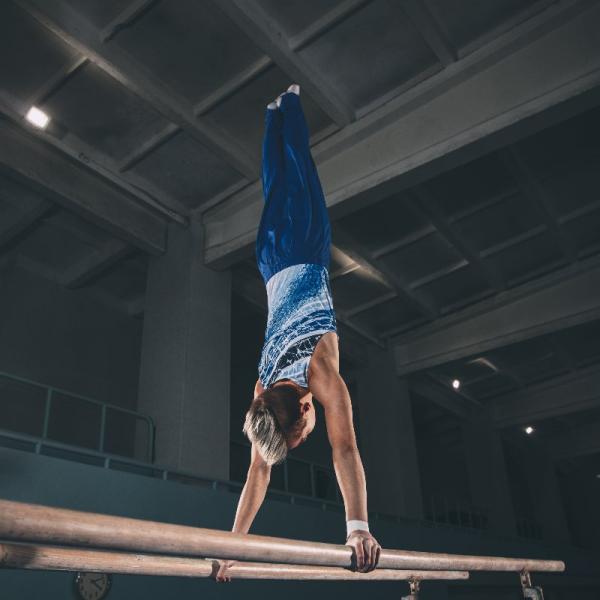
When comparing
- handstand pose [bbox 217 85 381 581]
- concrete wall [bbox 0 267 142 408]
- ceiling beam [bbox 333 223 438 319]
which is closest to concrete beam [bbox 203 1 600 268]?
ceiling beam [bbox 333 223 438 319]

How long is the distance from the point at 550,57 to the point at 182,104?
3.83 metres

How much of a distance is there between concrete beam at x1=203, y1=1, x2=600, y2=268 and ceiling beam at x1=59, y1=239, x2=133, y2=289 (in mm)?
1832

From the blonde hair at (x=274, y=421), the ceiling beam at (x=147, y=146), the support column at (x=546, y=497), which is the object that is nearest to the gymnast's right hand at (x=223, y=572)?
the blonde hair at (x=274, y=421)

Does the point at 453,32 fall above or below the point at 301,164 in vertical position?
above

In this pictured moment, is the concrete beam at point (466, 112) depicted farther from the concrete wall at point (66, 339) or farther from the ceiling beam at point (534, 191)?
the concrete wall at point (66, 339)

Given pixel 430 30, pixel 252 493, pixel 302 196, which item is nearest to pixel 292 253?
pixel 302 196

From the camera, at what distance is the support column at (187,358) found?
6.79m

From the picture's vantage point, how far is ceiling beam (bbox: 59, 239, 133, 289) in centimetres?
849

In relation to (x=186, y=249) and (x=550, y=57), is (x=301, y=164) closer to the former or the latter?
(x=550, y=57)

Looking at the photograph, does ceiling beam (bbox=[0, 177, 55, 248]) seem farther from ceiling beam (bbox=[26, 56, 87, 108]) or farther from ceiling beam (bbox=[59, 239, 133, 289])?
ceiling beam (bbox=[26, 56, 87, 108])

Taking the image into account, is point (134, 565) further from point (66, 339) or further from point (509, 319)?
point (509, 319)

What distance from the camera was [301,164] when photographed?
2955 millimetres

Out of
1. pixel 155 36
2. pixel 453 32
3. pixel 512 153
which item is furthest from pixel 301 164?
pixel 512 153

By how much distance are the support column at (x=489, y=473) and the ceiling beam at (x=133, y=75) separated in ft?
34.1
